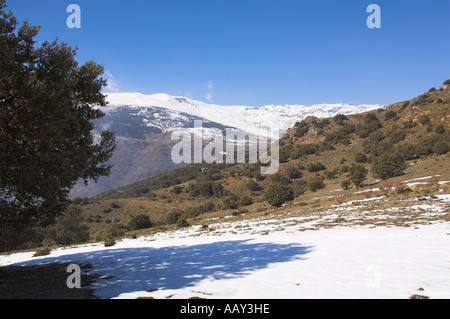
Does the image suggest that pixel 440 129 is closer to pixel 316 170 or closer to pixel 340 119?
pixel 316 170

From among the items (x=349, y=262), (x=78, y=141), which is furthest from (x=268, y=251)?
(x=78, y=141)

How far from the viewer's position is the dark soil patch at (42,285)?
7133mm

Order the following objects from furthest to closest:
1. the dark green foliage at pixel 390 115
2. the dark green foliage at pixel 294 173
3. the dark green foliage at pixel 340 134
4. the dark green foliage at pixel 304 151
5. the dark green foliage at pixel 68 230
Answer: the dark green foliage at pixel 390 115 < the dark green foliage at pixel 340 134 < the dark green foliage at pixel 304 151 < the dark green foliage at pixel 294 173 < the dark green foliage at pixel 68 230

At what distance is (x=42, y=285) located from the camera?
333 inches

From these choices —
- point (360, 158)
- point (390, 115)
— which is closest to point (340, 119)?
point (390, 115)

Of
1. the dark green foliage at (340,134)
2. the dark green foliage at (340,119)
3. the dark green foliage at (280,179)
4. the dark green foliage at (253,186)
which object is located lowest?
the dark green foliage at (253,186)

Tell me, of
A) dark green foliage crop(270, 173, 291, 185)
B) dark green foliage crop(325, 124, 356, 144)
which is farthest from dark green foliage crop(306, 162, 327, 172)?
dark green foliage crop(325, 124, 356, 144)

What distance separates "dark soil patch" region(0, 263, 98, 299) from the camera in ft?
23.4

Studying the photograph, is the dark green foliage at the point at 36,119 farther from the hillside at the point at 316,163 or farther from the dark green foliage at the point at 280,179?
the dark green foliage at the point at 280,179

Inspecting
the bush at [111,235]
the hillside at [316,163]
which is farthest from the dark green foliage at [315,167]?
the bush at [111,235]

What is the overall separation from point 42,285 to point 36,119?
532 cm

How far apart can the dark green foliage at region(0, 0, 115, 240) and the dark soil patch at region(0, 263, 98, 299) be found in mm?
2253

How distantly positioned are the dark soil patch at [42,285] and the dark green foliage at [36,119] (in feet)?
7.39
